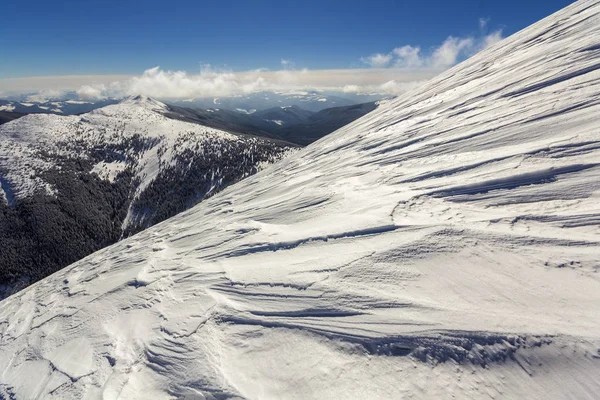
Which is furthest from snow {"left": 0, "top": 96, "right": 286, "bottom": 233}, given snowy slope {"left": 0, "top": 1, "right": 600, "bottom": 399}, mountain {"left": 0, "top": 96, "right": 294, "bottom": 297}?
snowy slope {"left": 0, "top": 1, "right": 600, "bottom": 399}

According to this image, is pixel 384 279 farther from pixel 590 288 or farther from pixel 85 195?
pixel 85 195

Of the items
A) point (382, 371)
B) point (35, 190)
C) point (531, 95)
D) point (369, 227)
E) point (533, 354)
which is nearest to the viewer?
point (533, 354)

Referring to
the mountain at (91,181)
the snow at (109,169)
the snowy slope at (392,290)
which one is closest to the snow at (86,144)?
the snow at (109,169)

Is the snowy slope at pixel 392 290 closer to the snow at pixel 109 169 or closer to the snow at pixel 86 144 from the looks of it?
the snow at pixel 86 144

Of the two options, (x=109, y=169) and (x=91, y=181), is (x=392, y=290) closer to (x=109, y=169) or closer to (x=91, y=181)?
(x=91, y=181)

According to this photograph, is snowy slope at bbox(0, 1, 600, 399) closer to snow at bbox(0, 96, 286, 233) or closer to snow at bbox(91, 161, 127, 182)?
snow at bbox(0, 96, 286, 233)

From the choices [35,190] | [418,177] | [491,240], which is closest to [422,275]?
[491,240]
